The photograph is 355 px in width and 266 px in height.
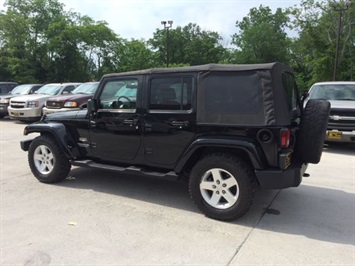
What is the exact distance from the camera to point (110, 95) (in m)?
5.09

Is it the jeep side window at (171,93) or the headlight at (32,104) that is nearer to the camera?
the jeep side window at (171,93)

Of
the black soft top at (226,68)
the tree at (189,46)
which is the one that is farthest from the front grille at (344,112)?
the tree at (189,46)

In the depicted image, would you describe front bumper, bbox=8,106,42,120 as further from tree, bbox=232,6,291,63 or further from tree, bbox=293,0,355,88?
tree, bbox=232,6,291,63

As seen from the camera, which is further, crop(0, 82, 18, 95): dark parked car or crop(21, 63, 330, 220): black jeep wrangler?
crop(0, 82, 18, 95): dark parked car

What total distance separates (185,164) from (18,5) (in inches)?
1782

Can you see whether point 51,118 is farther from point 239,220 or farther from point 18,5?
point 18,5

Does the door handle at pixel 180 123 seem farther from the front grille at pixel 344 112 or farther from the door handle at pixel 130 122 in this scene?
the front grille at pixel 344 112

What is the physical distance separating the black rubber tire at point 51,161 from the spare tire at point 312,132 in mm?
3535

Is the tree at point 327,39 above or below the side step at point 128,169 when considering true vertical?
above

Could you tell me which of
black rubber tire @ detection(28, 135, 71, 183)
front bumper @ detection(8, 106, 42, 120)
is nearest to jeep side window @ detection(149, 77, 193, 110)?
black rubber tire @ detection(28, 135, 71, 183)

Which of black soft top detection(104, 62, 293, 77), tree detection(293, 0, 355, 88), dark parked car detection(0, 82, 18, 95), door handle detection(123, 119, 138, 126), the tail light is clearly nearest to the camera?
the tail light

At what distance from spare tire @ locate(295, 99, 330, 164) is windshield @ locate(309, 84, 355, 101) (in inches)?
218

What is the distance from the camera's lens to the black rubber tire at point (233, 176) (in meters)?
A: 4.02

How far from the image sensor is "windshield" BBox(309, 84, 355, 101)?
925 cm
